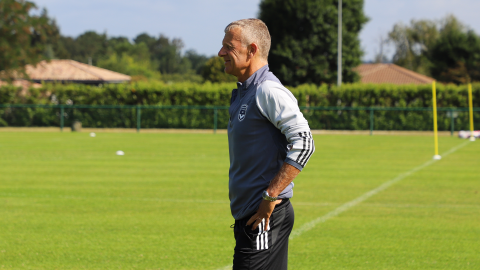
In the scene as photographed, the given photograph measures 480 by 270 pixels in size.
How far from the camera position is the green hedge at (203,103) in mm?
37500

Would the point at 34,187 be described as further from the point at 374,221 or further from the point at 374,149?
the point at 374,149

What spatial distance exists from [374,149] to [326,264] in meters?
18.6

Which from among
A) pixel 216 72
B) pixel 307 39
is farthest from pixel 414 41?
pixel 307 39

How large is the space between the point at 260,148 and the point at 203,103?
3771cm

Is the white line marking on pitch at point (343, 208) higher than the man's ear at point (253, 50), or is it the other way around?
the man's ear at point (253, 50)

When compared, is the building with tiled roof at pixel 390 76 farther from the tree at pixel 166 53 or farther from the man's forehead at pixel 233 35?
the tree at pixel 166 53

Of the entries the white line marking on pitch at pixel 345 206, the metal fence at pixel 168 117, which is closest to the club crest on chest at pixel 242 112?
the white line marking on pitch at pixel 345 206

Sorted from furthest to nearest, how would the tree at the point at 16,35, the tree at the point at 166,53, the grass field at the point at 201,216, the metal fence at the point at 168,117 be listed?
1. the tree at the point at 166,53
2. the tree at the point at 16,35
3. the metal fence at the point at 168,117
4. the grass field at the point at 201,216

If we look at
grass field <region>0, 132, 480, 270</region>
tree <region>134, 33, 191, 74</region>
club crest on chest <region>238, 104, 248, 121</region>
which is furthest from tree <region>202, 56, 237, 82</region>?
tree <region>134, 33, 191, 74</region>

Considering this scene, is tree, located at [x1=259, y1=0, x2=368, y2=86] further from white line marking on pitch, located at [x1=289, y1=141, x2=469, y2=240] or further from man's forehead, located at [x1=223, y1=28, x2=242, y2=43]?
man's forehead, located at [x1=223, y1=28, x2=242, y2=43]

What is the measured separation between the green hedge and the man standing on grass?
3444 centimetres

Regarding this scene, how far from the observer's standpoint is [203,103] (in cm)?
4078

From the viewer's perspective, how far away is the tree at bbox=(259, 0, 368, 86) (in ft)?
164

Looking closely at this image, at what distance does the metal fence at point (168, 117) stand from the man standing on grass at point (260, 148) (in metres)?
34.4
